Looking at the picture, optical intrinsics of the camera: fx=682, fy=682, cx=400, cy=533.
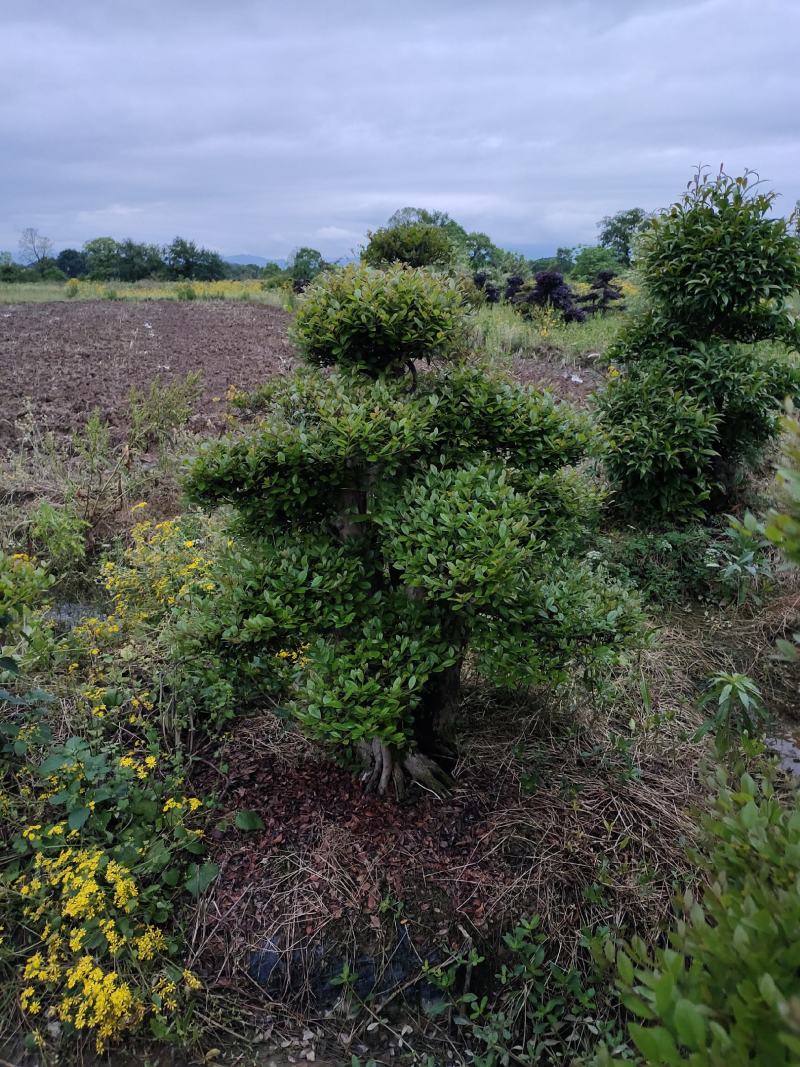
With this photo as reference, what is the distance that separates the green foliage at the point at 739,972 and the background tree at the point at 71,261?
159 ft

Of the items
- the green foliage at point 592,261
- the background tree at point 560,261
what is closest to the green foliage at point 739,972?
the green foliage at point 592,261

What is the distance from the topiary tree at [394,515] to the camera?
7.20 ft

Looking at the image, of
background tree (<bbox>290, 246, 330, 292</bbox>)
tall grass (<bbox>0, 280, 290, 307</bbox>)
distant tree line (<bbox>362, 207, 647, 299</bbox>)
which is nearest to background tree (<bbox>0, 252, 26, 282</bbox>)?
tall grass (<bbox>0, 280, 290, 307</bbox>)

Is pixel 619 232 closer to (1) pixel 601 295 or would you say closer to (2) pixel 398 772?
(1) pixel 601 295

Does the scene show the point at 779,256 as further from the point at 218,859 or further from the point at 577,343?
the point at 577,343

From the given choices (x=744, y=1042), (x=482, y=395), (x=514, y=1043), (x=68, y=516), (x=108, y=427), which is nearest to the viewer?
(x=744, y=1042)

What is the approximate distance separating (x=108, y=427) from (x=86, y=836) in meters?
4.94

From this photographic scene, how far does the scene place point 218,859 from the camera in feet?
8.32

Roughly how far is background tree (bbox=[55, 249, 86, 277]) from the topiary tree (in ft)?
153

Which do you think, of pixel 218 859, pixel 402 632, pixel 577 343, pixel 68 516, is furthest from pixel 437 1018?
pixel 577 343

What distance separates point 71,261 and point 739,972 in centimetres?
5118

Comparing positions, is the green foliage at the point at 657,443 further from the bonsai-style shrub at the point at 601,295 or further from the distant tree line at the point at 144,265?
the distant tree line at the point at 144,265

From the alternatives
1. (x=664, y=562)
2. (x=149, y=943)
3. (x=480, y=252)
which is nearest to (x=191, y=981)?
(x=149, y=943)

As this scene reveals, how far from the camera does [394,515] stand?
2.27m
